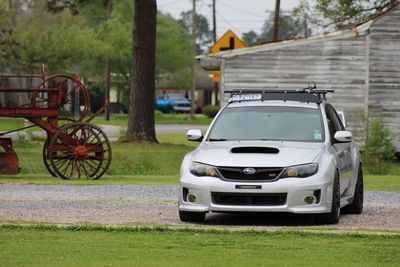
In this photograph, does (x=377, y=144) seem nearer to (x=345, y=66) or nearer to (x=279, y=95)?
(x=345, y=66)

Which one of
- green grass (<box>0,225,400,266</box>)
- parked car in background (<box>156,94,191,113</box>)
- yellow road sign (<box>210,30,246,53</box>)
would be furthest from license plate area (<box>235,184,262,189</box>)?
parked car in background (<box>156,94,191,113</box>)

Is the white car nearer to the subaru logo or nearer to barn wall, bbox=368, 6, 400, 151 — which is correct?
the subaru logo

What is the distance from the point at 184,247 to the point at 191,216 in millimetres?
2565

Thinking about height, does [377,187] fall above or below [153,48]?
below

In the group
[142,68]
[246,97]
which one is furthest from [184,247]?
[142,68]

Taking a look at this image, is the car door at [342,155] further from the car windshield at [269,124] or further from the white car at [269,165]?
the car windshield at [269,124]

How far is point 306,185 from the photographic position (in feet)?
39.5

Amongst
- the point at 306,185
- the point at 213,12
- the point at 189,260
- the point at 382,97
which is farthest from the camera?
the point at 213,12

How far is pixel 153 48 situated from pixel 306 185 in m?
22.9

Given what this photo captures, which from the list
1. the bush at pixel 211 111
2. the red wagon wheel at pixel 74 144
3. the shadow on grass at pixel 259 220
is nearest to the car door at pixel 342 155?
the shadow on grass at pixel 259 220

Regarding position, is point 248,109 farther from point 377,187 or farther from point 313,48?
point 313,48

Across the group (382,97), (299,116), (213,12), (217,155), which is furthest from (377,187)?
(213,12)

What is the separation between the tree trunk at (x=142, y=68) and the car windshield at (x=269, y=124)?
20.4 meters

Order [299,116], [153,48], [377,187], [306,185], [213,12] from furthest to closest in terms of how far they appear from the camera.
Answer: [213,12] < [153,48] < [377,187] < [299,116] < [306,185]
